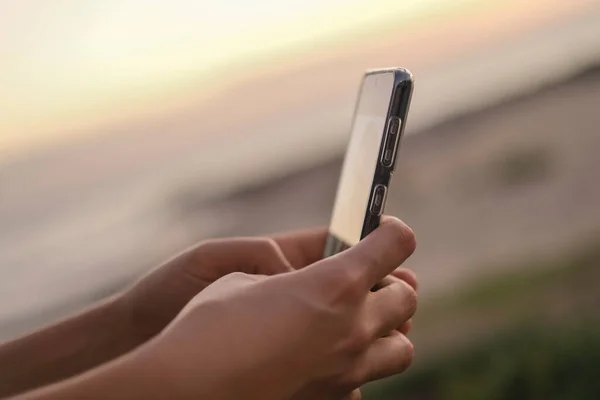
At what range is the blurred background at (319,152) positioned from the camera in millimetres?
678

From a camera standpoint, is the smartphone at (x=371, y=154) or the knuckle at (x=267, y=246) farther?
the knuckle at (x=267, y=246)

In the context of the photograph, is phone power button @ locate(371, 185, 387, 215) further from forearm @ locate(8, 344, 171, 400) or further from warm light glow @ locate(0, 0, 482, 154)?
warm light glow @ locate(0, 0, 482, 154)

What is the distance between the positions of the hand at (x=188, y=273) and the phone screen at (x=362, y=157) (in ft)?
0.20

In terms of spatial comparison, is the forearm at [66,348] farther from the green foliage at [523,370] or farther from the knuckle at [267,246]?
the green foliage at [523,370]

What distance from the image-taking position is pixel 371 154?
45cm

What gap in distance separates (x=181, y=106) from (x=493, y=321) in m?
0.44

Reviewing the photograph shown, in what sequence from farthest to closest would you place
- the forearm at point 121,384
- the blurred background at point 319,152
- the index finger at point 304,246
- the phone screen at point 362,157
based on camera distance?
the blurred background at point 319,152
the index finger at point 304,246
the phone screen at point 362,157
the forearm at point 121,384

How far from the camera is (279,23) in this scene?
2.45 feet

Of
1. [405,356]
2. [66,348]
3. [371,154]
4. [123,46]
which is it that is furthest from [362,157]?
[123,46]

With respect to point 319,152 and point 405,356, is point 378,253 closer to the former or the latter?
point 405,356

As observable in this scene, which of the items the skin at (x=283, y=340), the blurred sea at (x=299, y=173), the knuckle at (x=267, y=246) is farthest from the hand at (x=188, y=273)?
the blurred sea at (x=299, y=173)

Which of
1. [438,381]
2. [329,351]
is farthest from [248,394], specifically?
[438,381]

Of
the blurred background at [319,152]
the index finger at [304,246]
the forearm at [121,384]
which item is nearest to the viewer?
the forearm at [121,384]

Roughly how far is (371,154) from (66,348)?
0.29 m
